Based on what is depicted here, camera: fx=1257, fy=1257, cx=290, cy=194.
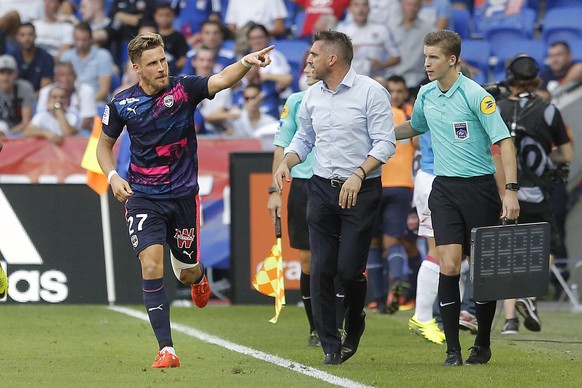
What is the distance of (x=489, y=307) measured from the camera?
8.55 m

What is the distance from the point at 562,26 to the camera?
60.2 feet

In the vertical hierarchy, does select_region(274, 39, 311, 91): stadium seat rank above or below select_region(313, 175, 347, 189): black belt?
above

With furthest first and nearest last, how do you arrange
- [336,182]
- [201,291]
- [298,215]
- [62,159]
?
[62,159], [298,215], [201,291], [336,182]

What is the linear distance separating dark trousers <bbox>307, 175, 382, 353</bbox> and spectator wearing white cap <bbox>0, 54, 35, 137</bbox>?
884 centimetres

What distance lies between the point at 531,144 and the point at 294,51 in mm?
7639

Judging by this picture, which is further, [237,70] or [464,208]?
[464,208]

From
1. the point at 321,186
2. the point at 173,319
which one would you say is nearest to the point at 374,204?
the point at 321,186

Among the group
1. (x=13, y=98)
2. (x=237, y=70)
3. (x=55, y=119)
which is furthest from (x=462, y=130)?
(x=13, y=98)

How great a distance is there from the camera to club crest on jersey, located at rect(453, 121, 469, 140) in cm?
833

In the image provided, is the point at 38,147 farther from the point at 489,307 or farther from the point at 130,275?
the point at 489,307

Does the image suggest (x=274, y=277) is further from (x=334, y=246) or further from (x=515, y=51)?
(x=515, y=51)

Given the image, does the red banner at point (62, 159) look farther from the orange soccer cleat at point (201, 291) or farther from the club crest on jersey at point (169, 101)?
the club crest on jersey at point (169, 101)

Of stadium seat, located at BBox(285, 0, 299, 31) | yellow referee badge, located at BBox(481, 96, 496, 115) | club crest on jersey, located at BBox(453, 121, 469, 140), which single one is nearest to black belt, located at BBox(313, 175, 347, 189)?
club crest on jersey, located at BBox(453, 121, 469, 140)

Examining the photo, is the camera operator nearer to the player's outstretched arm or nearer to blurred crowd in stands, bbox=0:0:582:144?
the player's outstretched arm
